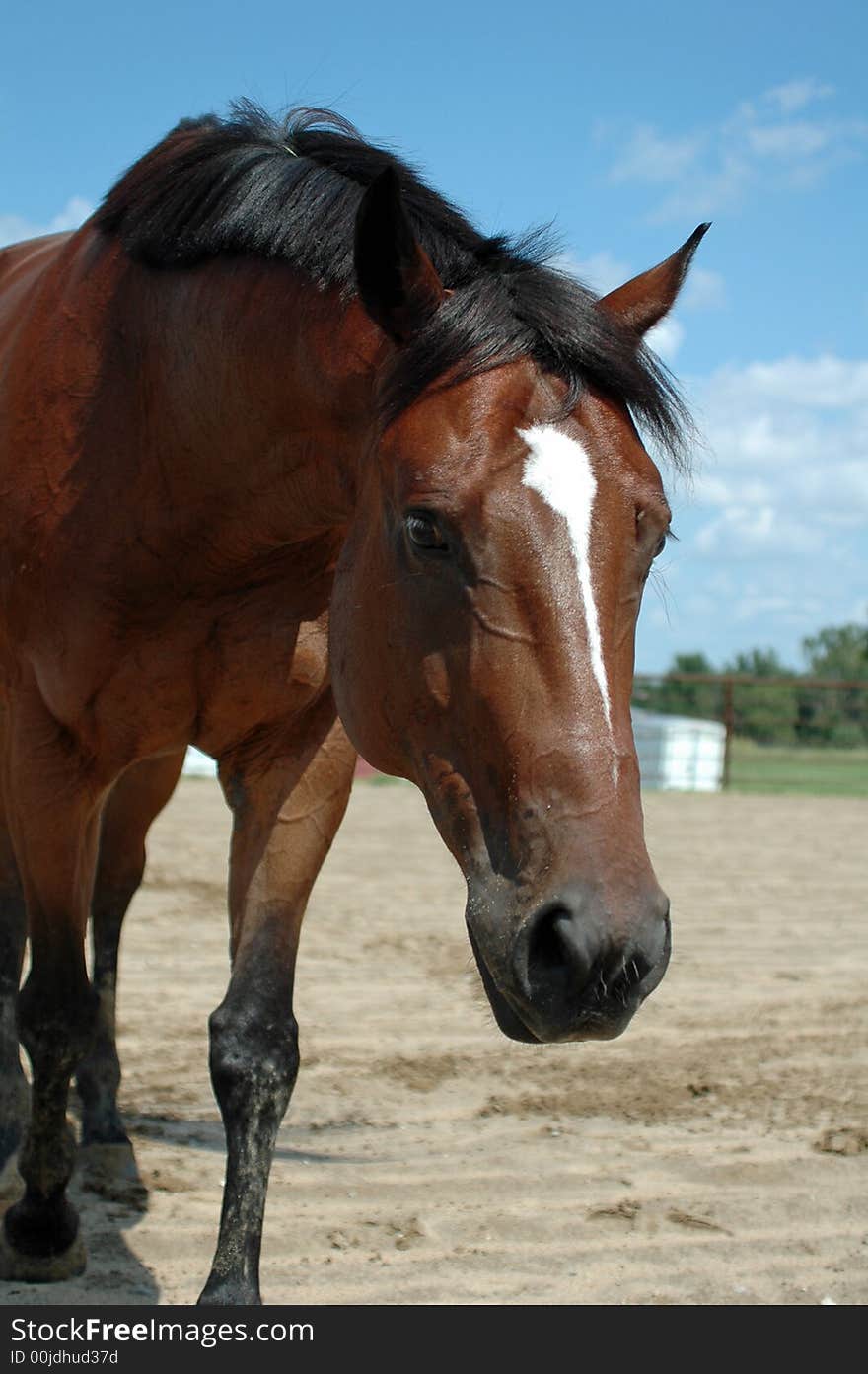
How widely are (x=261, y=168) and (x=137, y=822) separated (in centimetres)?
249

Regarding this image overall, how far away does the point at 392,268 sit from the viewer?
103 inches

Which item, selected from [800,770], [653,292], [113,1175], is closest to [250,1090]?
[113,1175]

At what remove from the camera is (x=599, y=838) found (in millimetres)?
2150

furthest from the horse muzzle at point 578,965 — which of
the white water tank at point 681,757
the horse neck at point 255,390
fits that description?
the white water tank at point 681,757

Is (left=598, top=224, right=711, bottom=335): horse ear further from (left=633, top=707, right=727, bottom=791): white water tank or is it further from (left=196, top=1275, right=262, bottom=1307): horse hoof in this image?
(left=633, top=707, right=727, bottom=791): white water tank

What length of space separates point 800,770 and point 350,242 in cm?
2892

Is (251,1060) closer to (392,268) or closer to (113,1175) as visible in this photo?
(113,1175)

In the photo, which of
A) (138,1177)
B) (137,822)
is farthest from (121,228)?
(138,1177)

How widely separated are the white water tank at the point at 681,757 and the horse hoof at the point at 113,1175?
18.1 meters

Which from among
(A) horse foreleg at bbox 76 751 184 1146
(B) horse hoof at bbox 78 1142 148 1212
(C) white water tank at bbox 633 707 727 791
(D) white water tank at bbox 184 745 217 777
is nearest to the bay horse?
(B) horse hoof at bbox 78 1142 148 1212

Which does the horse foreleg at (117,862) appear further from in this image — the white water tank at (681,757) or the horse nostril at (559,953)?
the white water tank at (681,757)

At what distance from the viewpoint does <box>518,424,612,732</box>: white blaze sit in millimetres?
2279

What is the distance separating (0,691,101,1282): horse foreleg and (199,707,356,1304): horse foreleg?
406mm

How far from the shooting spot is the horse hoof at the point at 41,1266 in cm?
338
